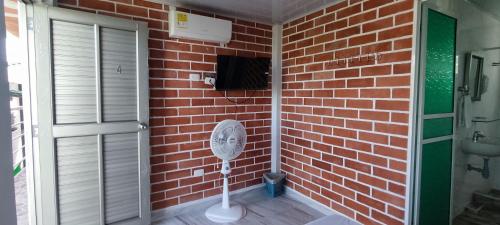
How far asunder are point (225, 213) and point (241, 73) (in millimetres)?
1545

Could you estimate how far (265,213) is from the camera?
283 cm

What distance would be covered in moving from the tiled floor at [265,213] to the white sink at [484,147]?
5.01 ft

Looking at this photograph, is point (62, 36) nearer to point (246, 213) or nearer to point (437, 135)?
point (246, 213)

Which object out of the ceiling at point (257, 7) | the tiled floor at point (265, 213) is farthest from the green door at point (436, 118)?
the ceiling at point (257, 7)

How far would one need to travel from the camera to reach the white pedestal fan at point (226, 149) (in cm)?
255

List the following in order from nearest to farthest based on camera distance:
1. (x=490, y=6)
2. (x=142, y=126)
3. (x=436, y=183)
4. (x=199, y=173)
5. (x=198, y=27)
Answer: (x=436, y=183) < (x=142, y=126) < (x=490, y=6) < (x=198, y=27) < (x=199, y=173)

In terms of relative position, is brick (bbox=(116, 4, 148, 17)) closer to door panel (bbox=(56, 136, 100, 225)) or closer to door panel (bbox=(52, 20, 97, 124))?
door panel (bbox=(52, 20, 97, 124))

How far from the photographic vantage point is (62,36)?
199 cm

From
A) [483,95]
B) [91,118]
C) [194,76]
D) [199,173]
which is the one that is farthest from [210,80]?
[483,95]

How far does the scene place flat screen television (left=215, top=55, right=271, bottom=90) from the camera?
2.84 metres

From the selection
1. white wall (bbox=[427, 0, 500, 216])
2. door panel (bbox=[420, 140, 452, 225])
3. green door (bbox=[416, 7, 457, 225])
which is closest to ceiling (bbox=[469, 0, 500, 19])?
white wall (bbox=[427, 0, 500, 216])

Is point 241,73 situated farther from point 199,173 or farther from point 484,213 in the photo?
point 484,213

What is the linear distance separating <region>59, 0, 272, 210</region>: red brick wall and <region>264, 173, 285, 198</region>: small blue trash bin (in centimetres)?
23

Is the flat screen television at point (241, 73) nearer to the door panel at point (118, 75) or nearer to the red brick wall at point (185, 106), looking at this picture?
the red brick wall at point (185, 106)
